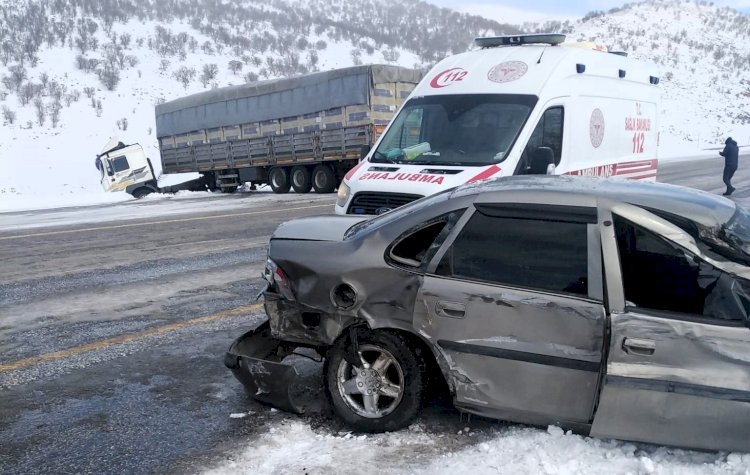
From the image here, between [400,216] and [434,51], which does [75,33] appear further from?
[400,216]

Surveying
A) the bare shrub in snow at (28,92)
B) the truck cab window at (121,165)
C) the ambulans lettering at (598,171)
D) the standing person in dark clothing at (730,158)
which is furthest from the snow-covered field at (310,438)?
the standing person in dark clothing at (730,158)

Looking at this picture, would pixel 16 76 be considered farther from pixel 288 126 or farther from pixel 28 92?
pixel 288 126

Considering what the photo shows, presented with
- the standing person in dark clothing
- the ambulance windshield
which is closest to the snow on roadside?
the ambulance windshield

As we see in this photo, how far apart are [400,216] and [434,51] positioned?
3163 inches

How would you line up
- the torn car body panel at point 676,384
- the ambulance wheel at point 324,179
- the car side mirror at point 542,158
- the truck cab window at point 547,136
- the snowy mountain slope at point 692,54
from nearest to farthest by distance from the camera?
the torn car body panel at point 676,384 → the car side mirror at point 542,158 → the truck cab window at point 547,136 → the ambulance wheel at point 324,179 → the snowy mountain slope at point 692,54

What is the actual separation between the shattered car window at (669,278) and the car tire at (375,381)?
48.4 inches

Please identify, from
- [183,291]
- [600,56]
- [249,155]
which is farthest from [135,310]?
[249,155]

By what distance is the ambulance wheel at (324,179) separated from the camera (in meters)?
20.5

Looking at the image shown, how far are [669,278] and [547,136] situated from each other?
13.2 feet

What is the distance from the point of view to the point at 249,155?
2300 centimetres

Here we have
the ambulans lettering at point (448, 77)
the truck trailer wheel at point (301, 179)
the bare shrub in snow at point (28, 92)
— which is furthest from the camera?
the bare shrub in snow at point (28, 92)

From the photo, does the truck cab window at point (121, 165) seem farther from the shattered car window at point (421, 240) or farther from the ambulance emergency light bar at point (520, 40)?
the shattered car window at point (421, 240)

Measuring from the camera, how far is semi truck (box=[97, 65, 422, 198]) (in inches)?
762

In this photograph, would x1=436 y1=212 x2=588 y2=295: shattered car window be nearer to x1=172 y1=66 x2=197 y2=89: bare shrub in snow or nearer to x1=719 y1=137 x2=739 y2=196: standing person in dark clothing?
x1=719 y1=137 x2=739 y2=196: standing person in dark clothing
